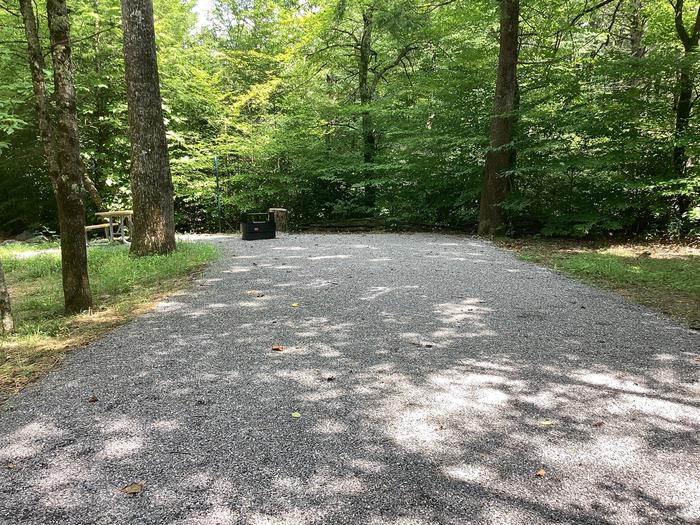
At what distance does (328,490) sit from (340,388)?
98cm

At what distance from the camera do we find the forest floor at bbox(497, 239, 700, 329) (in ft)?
16.3

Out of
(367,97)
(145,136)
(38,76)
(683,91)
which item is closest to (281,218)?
(367,97)

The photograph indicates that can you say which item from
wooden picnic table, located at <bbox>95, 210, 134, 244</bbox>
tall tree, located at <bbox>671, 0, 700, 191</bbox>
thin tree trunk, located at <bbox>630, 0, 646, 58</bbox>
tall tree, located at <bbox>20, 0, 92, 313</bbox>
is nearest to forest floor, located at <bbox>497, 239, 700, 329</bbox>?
tall tree, located at <bbox>671, 0, 700, 191</bbox>

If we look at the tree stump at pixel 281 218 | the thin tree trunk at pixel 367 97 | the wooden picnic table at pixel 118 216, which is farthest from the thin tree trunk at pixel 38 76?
the thin tree trunk at pixel 367 97

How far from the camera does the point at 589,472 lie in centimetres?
208

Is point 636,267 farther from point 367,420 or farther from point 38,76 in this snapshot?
point 38,76

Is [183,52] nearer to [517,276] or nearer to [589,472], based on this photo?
[517,276]

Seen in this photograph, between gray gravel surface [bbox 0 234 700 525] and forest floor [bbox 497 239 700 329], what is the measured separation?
0.69m

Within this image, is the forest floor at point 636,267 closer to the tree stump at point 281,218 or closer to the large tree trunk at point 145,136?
the tree stump at point 281,218

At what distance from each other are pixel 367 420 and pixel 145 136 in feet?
21.2

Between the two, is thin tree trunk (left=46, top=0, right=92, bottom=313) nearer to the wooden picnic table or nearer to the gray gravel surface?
the gray gravel surface

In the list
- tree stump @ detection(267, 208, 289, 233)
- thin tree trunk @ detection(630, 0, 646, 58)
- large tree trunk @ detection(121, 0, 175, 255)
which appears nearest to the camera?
large tree trunk @ detection(121, 0, 175, 255)

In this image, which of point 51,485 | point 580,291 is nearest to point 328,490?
point 51,485

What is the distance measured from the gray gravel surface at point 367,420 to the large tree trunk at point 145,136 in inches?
126
